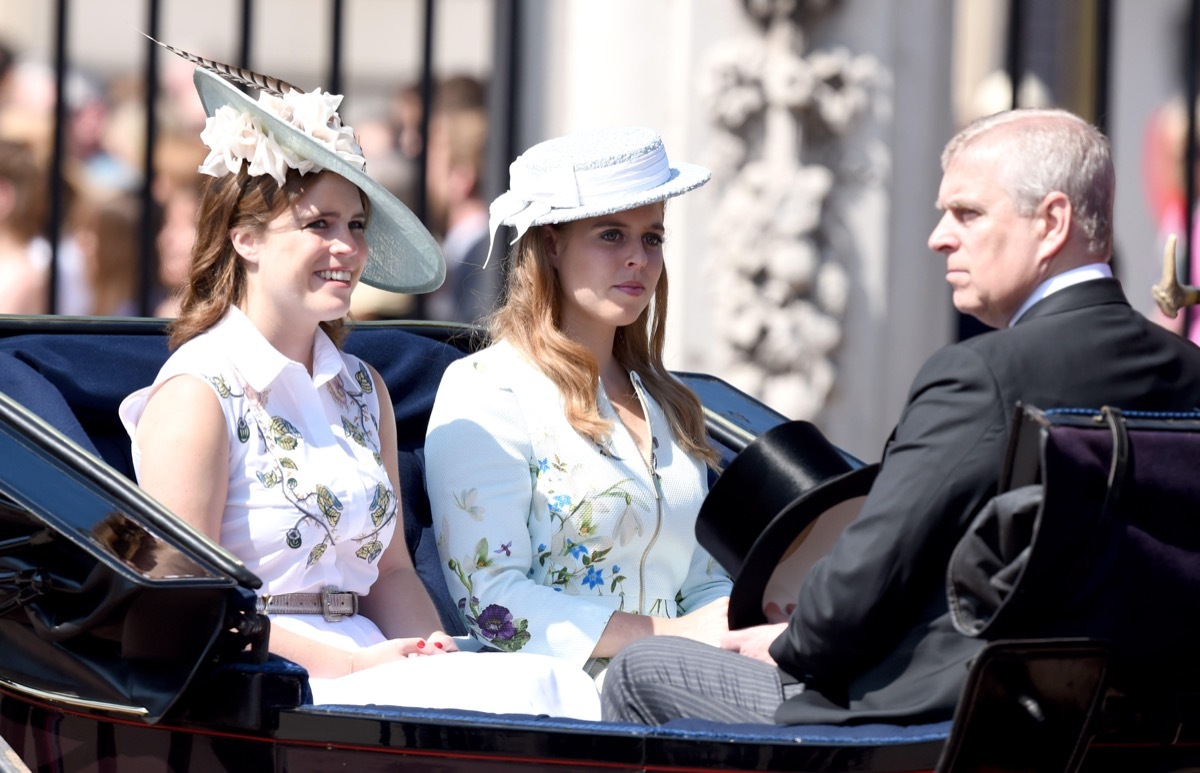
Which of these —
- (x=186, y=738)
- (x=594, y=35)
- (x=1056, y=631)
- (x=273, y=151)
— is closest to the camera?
(x=1056, y=631)

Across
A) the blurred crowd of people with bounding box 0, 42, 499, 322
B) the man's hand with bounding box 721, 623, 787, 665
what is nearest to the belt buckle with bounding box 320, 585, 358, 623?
the man's hand with bounding box 721, 623, 787, 665

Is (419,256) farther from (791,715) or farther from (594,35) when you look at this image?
(594,35)

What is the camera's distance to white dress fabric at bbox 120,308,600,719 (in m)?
2.41

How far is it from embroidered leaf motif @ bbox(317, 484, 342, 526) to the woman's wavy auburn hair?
312mm

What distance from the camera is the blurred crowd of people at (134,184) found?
Answer: 4727 mm

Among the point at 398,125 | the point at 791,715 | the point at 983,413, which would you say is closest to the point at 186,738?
the point at 791,715

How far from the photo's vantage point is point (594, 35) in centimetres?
471

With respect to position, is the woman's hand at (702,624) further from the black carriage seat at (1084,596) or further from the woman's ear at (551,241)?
the black carriage seat at (1084,596)

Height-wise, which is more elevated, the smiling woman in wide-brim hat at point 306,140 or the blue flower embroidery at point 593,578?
the smiling woman in wide-brim hat at point 306,140

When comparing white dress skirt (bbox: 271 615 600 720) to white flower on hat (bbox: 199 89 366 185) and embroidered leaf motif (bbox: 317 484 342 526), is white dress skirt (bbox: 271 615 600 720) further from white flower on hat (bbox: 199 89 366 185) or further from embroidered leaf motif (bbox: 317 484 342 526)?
white flower on hat (bbox: 199 89 366 185)

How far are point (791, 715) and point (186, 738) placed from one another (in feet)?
2.46

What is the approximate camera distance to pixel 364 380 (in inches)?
115

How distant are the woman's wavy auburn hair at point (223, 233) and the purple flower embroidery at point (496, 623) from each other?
2.00ft

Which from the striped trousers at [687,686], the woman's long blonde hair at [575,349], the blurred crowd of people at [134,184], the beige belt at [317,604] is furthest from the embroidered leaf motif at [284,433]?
the blurred crowd of people at [134,184]
